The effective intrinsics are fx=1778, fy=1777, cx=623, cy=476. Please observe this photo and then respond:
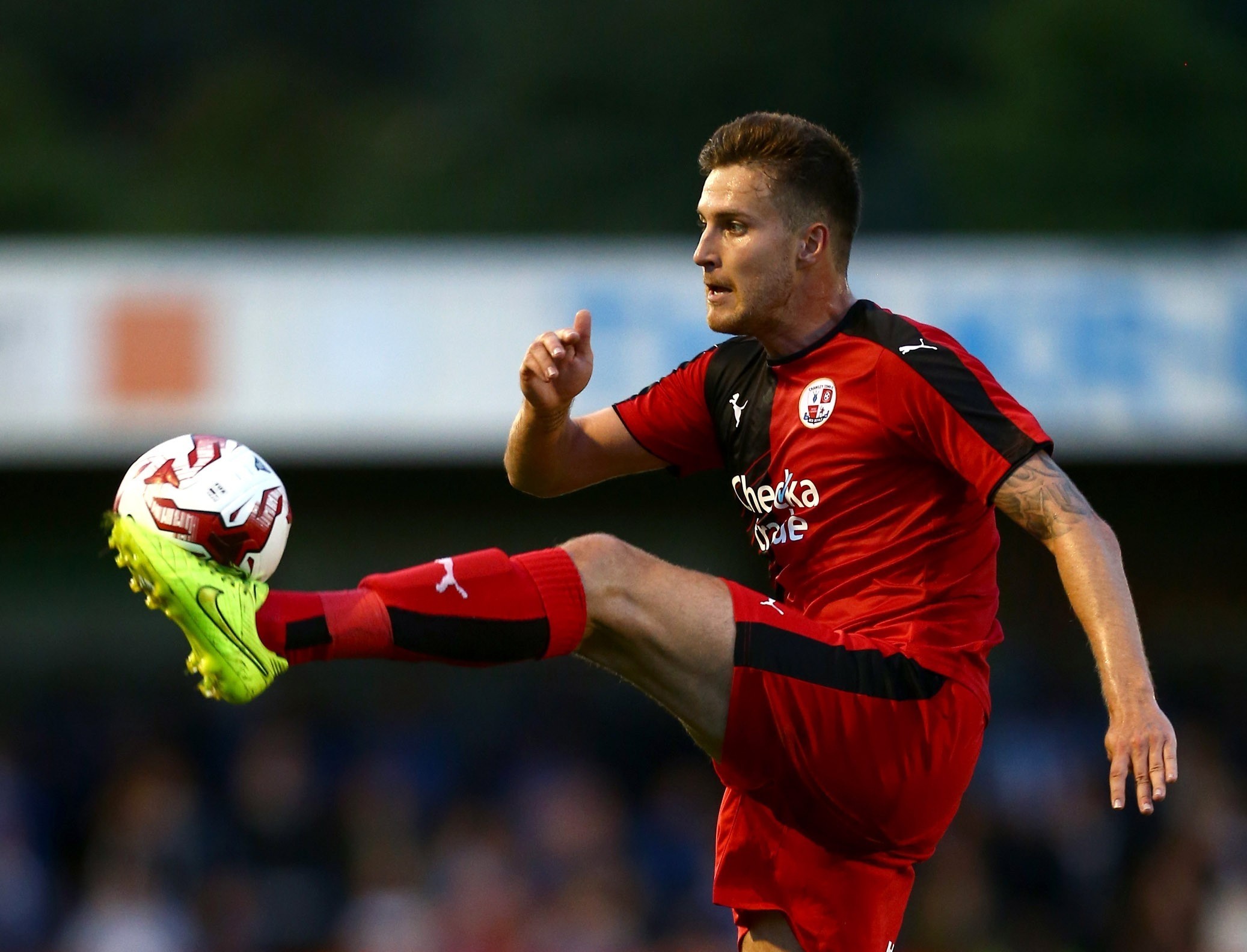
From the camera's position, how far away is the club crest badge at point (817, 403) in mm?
4625

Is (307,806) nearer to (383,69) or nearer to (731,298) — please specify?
(731,298)

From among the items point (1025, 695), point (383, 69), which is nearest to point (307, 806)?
point (1025, 695)

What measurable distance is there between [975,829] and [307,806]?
3817 millimetres


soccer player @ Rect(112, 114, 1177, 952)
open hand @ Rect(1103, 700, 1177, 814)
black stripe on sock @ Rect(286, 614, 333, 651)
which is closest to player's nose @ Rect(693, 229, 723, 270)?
soccer player @ Rect(112, 114, 1177, 952)

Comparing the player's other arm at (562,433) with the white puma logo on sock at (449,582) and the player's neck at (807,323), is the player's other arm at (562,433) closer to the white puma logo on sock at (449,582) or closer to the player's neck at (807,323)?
the player's neck at (807,323)

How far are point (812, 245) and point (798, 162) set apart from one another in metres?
0.22

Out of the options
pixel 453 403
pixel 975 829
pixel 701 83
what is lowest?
pixel 975 829

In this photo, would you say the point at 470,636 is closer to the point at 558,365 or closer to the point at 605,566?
the point at 605,566

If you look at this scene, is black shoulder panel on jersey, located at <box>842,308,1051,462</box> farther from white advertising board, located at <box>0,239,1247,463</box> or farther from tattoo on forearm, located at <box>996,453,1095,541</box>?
white advertising board, located at <box>0,239,1247,463</box>

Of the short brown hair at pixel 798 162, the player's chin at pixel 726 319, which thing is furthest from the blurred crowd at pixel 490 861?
the short brown hair at pixel 798 162

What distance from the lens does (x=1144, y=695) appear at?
394 centimetres

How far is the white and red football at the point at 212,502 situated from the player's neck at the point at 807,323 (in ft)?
4.58

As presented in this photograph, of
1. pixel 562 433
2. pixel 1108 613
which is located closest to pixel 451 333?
pixel 562 433

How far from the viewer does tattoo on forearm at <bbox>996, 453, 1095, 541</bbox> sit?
416 cm
